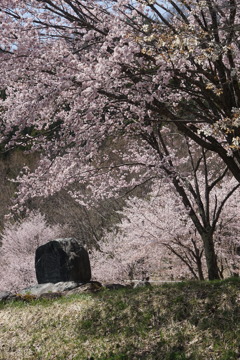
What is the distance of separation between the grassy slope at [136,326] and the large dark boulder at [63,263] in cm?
521

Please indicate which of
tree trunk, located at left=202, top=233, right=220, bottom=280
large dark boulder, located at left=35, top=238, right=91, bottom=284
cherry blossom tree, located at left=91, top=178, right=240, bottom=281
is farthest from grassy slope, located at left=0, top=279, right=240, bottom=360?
large dark boulder, located at left=35, top=238, right=91, bottom=284

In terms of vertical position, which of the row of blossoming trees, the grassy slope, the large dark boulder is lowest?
the grassy slope

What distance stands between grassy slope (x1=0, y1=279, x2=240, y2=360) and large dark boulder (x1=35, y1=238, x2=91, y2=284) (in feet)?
17.1

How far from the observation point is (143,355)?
6.02 m

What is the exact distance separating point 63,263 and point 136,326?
23.3ft

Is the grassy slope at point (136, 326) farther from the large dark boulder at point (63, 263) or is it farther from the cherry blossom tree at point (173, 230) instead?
the large dark boulder at point (63, 263)

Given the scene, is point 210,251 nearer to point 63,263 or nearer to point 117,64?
point 117,64

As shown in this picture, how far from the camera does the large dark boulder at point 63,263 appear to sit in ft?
43.9

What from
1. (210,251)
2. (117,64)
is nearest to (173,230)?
(210,251)

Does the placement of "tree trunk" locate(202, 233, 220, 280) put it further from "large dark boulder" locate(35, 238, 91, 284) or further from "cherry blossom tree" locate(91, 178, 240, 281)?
"large dark boulder" locate(35, 238, 91, 284)

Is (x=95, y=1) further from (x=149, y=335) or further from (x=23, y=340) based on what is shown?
(x=23, y=340)

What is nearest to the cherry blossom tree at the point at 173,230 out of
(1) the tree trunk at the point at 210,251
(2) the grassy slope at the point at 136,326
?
(1) the tree trunk at the point at 210,251

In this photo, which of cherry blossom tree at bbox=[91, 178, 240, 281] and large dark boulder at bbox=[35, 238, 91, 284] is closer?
cherry blossom tree at bbox=[91, 178, 240, 281]

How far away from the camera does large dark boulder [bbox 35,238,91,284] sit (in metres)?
13.4
